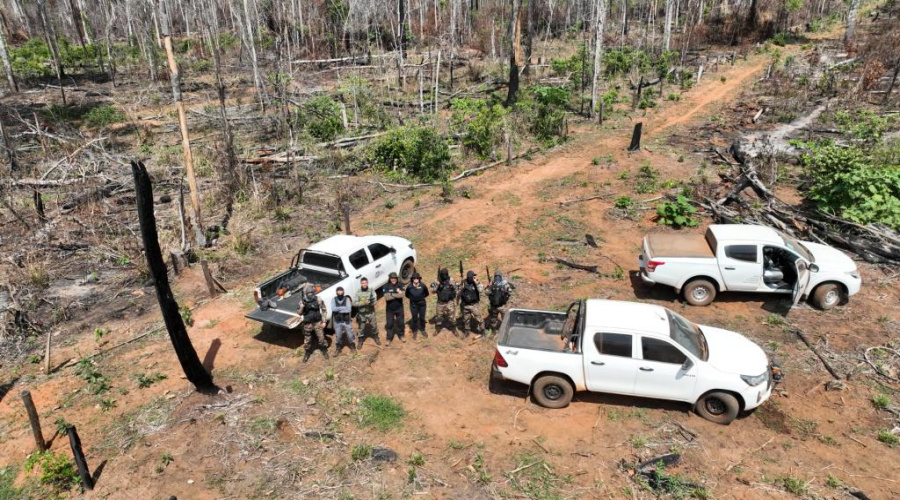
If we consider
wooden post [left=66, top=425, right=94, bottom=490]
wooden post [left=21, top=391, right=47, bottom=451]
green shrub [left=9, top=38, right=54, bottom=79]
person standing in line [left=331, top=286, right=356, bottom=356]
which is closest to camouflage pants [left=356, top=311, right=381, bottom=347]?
person standing in line [left=331, top=286, right=356, bottom=356]

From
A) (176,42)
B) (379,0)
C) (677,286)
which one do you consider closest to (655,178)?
(677,286)

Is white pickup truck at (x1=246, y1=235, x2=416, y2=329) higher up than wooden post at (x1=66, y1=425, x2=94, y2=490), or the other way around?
white pickup truck at (x1=246, y1=235, x2=416, y2=329)

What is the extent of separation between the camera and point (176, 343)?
339 inches

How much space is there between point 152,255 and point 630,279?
10426mm

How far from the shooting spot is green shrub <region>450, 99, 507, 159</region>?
73.2 feet

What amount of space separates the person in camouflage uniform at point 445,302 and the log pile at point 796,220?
30.4 ft

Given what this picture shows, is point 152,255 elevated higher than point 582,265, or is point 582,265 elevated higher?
point 152,255

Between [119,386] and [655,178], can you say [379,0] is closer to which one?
[655,178]

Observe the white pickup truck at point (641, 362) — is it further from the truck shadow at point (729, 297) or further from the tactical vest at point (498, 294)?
the truck shadow at point (729, 297)

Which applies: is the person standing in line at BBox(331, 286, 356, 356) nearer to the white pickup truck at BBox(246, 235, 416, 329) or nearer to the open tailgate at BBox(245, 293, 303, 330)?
the white pickup truck at BBox(246, 235, 416, 329)

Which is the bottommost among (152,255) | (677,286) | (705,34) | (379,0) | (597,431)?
(597,431)

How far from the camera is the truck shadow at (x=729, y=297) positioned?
445 inches

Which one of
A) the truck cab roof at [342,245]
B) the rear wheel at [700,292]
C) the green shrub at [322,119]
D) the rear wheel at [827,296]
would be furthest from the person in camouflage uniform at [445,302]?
the green shrub at [322,119]

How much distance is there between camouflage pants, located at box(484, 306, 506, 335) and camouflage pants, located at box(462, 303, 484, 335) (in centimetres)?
22
